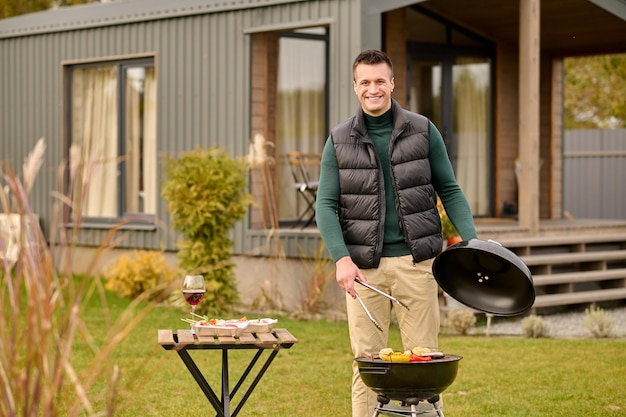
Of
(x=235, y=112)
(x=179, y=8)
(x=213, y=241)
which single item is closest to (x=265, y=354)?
(x=213, y=241)

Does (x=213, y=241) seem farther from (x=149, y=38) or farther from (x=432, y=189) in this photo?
(x=432, y=189)

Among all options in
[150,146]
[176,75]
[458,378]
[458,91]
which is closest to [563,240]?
[458,91]

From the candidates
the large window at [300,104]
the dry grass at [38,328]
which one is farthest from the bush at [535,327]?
the dry grass at [38,328]

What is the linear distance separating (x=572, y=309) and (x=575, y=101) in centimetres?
1682

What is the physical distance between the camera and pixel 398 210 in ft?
13.6

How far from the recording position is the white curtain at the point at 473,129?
12.0 meters

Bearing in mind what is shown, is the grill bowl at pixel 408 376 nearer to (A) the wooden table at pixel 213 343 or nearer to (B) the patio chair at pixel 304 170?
(A) the wooden table at pixel 213 343

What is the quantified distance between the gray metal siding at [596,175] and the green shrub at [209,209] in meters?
8.56

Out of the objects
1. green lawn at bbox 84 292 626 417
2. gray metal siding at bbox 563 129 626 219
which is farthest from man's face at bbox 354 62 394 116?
gray metal siding at bbox 563 129 626 219

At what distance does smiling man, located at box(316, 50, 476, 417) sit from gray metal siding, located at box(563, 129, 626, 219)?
42.1 ft

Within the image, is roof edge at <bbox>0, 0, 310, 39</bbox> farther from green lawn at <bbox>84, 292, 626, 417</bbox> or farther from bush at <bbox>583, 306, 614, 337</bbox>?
bush at <bbox>583, 306, 614, 337</bbox>

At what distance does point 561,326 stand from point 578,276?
0.99 meters

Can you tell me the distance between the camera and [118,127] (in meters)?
11.7

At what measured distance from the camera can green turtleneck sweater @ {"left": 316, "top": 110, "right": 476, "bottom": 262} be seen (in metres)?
4.18
